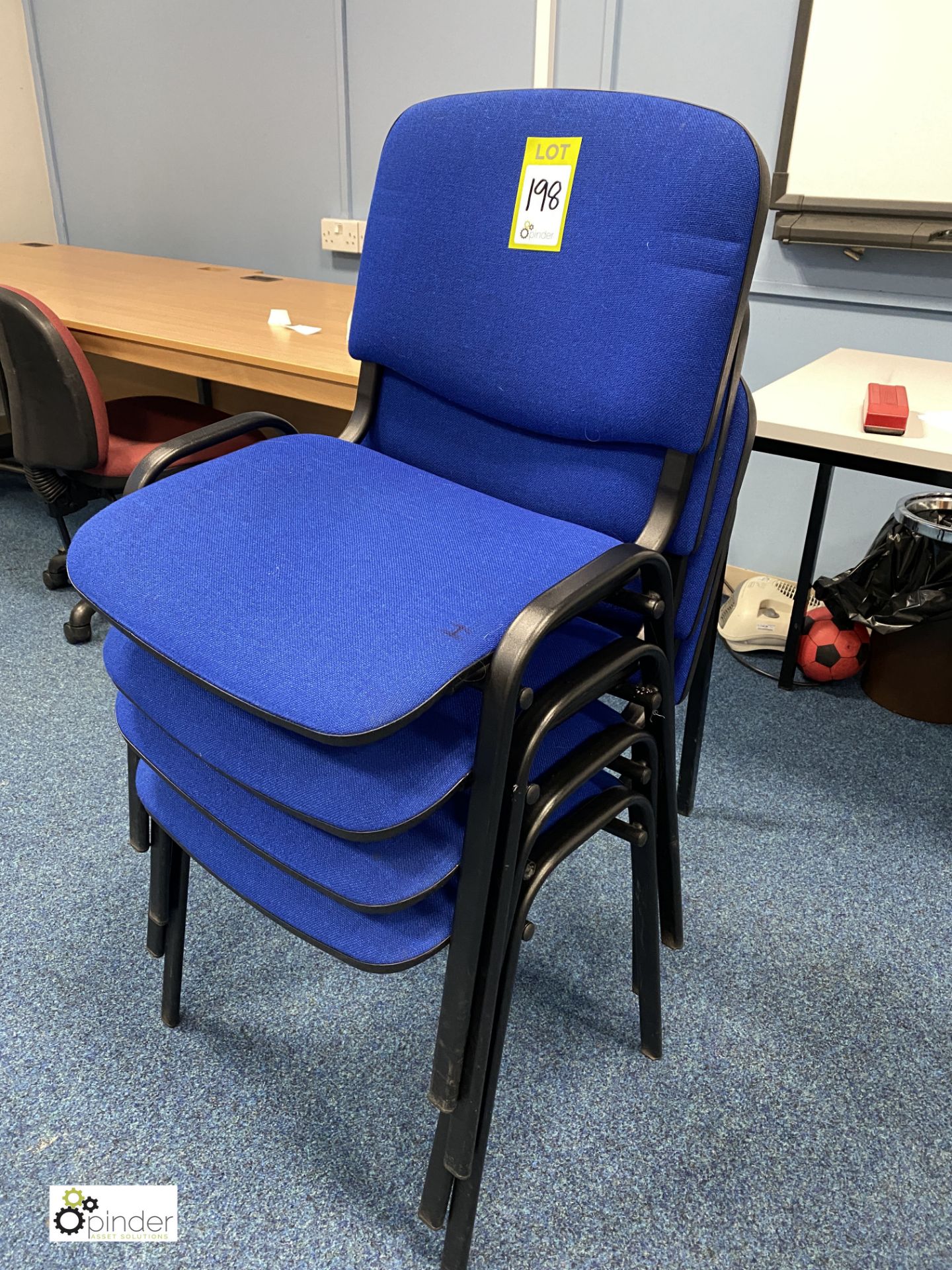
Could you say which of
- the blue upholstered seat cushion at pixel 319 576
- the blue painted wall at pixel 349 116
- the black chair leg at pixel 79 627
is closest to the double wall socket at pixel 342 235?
the blue painted wall at pixel 349 116

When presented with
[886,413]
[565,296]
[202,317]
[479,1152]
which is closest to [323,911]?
[479,1152]

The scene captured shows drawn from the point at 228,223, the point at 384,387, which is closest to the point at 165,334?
the point at 384,387

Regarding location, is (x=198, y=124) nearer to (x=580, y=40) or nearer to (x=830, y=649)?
(x=580, y=40)

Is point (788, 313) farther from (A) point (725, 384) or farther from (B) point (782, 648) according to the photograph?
(A) point (725, 384)

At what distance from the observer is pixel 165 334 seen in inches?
75.4

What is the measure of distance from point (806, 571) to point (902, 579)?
0.74 feet

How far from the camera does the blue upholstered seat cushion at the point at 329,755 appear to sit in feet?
2.20

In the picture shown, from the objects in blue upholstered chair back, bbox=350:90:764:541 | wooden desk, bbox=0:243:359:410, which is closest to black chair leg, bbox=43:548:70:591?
wooden desk, bbox=0:243:359:410

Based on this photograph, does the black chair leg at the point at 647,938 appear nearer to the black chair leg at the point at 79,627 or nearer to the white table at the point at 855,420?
→ the white table at the point at 855,420

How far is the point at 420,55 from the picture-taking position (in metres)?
2.37

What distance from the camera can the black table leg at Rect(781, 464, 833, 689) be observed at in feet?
5.69

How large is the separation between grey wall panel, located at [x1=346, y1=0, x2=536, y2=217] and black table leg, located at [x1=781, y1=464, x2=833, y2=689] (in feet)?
4.30

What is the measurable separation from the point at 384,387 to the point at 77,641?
1.28m

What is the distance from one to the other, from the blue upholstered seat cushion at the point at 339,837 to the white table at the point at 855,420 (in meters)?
0.54
